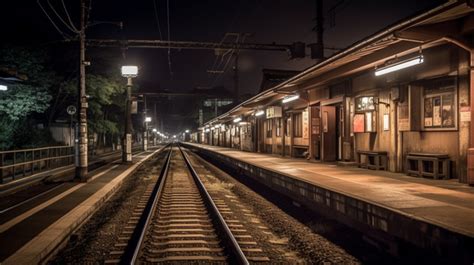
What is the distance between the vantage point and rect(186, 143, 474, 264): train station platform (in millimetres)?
5930

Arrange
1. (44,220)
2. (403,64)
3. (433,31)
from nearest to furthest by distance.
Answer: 1. (44,220)
2. (433,31)
3. (403,64)

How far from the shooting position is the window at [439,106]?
37.9 ft

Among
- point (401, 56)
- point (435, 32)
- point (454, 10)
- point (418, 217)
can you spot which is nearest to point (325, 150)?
point (401, 56)

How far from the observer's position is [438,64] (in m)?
11.6

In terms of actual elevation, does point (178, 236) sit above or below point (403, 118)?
below

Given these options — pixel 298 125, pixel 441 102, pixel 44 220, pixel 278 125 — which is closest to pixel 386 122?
pixel 441 102

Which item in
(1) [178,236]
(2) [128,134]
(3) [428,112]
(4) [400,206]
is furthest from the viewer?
(2) [128,134]

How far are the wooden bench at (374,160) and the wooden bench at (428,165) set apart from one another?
5.27 feet

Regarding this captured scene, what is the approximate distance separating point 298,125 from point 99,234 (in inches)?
720

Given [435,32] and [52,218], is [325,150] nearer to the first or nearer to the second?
[435,32]

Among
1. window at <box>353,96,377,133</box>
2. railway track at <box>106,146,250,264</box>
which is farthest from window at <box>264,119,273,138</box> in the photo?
railway track at <box>106,146,250,264</box>

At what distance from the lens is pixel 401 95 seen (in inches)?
526

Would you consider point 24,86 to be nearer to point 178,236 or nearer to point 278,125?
point 278,125

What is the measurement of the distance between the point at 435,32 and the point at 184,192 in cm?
970
